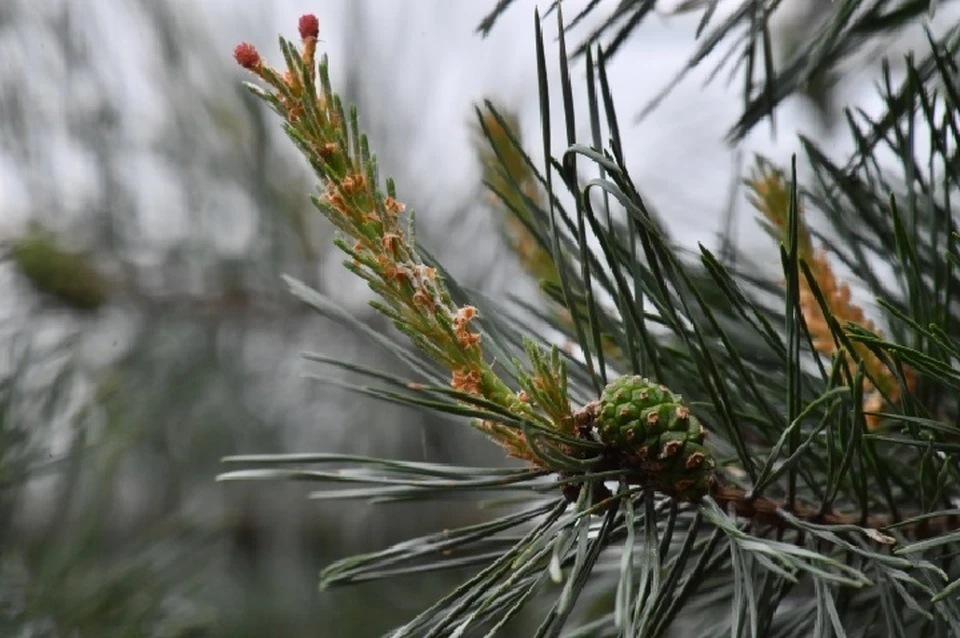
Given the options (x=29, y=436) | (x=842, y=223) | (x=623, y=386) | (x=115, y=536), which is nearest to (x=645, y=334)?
(x=623, y=386)

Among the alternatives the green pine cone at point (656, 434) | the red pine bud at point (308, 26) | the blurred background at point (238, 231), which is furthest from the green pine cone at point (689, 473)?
the blurred background at point (238, 231)

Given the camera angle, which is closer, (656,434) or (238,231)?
(656,434)

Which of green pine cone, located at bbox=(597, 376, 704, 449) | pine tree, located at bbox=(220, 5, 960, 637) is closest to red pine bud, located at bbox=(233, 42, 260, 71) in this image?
pine tree, located at bbox=(220, 5, 960, 637)

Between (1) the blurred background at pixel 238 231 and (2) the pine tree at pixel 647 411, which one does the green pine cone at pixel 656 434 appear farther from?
(1) the blurred background at pixel 238 231

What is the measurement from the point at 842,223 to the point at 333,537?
835mm

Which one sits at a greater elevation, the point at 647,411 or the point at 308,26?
the point at 308,26

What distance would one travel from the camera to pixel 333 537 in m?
1.17

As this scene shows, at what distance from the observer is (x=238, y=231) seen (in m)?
1.12

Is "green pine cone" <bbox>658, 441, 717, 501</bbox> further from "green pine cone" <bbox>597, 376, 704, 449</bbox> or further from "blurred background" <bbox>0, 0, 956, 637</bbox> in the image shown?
"blurred background" <bbox>0, 0, 956, 637</bbox>

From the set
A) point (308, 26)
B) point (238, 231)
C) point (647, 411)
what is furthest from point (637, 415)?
point (238, 231)

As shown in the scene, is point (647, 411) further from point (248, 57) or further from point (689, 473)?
point (248, 57)

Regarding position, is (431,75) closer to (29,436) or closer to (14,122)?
(14,122)

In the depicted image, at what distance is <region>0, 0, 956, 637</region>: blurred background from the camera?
1.04 meters

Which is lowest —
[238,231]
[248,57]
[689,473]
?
[689,473]
